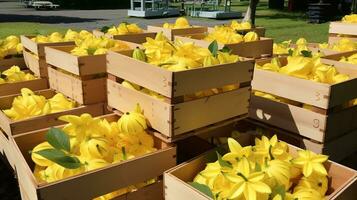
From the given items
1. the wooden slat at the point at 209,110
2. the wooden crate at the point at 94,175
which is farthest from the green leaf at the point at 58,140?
the wooden slat at the point at 209,110

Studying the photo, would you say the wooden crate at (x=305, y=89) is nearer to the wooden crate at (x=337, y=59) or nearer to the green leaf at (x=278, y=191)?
the wooden crate at (x=337, y=59)

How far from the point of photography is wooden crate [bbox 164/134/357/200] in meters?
2.47

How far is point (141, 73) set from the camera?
3.11 meters

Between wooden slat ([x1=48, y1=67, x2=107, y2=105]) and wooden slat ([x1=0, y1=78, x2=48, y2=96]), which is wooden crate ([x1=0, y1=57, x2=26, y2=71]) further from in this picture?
wooden slat ([x1=48, y1=67, x2=107, y2=105])

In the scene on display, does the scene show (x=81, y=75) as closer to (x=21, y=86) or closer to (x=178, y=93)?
(x=21, y=86)

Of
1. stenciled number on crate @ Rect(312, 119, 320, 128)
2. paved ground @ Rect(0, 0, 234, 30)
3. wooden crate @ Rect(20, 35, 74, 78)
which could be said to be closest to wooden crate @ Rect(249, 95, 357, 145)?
stenciled number on crate @ Rect(312, 119, 320, 128)

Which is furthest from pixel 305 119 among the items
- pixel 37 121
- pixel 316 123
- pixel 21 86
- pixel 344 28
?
pixel 344 28

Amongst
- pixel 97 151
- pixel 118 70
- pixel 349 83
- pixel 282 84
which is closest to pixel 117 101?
pixel 118 70

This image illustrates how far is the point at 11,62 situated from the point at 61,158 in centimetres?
341

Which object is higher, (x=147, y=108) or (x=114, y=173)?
(x=147, y=108)

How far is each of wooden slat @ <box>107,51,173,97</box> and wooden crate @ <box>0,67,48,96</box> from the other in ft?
5.29

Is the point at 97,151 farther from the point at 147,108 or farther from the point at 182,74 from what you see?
the point at 182,74

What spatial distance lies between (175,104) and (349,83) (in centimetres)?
177

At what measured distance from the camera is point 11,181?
13.7ft
